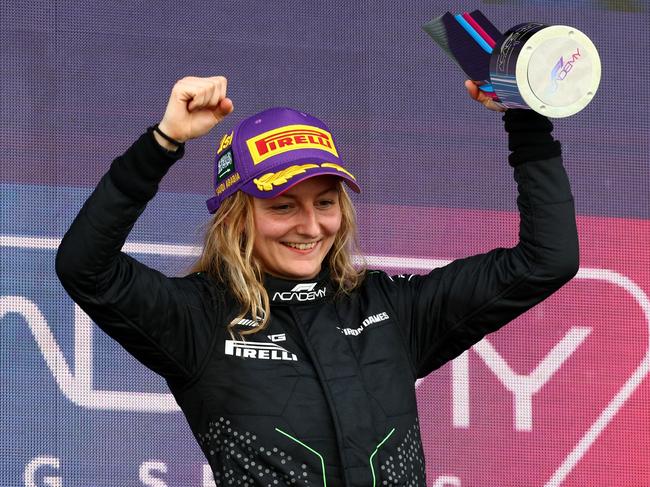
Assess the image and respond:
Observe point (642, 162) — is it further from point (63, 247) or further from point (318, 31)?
point (63, 247)

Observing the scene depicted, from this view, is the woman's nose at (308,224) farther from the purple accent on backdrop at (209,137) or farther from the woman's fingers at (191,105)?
the purple accent on backdrop at (209,137)

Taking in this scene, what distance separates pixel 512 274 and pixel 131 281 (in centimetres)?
63

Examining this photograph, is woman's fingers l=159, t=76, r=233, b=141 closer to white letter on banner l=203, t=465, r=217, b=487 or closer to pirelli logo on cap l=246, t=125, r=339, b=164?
pirelli logo on cap l=246, t=125, r=339, b=164

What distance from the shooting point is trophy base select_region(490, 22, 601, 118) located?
207cm

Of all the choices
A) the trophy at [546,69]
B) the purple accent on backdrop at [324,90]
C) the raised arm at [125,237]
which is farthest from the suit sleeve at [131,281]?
the purple accent on backdrop at [324,90]

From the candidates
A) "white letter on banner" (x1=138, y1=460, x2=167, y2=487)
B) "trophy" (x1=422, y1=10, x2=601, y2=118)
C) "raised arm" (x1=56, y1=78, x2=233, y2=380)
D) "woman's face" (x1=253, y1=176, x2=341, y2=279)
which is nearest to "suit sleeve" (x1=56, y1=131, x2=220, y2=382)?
"raised arm" (x1=56, y1=78, x2=233, y2=380)

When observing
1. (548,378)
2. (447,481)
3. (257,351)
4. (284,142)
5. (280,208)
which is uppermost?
(284,142)

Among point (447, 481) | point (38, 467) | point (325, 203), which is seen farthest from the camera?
point (447, 481)

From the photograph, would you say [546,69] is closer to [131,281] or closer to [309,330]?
[309,330]

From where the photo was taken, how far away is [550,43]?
2.07 meters

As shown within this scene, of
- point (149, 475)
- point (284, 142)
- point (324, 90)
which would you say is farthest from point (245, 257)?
point (324, 90)

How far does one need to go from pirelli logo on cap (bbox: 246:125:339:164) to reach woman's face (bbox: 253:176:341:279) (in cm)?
6

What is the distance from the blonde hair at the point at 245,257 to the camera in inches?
87.0

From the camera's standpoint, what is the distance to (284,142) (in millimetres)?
2252
